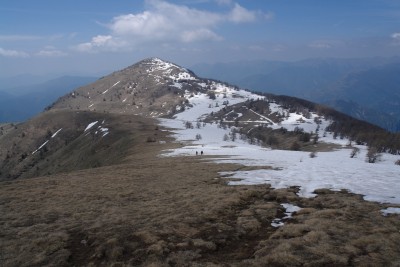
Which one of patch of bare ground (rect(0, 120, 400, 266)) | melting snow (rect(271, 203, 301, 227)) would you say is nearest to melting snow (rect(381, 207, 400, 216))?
patch of bare ground (rect(0, 120, 400, 266))

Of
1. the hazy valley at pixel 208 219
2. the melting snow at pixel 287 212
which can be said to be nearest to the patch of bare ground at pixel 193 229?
the hazy valley at pixel 208 219

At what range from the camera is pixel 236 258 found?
16.1 metres

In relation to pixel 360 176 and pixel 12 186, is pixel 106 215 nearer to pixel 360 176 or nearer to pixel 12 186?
pixel 12 186

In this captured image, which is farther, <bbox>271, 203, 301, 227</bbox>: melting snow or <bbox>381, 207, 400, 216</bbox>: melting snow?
<bbox>381, 207, 400, 216</bbox>: melting snow

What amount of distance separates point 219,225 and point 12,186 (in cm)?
2847

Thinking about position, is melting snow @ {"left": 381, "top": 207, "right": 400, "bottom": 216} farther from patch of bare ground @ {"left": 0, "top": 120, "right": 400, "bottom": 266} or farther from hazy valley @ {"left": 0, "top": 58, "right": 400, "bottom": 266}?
patch of bare ground @ {"left": 0, "top": 120, "right": 400, "bottom": 266}

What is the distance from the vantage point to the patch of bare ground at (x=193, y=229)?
52.6ft

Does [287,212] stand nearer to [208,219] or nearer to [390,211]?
[208,219]

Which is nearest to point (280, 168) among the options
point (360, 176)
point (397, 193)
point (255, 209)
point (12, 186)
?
point (360, 176)

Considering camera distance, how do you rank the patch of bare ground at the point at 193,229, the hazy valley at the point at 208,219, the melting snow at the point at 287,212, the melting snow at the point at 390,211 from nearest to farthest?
the patch of bare ground at the point at 193,229, the hazy valley at the point at 208,219, the melting snow at the point at 287,212, the melting snow at the point at 390,211

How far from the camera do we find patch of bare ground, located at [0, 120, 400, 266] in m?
16.0

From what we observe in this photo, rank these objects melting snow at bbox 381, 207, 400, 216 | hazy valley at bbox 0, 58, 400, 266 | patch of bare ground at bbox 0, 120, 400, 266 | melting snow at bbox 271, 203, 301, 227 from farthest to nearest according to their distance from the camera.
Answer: melting snow at bbox 381, 207, 400, 216 → melting snow at bbox 271, 203, 301, 227 → hazy valley at bbox 0, 58, 400, 266 → patch of bare ground at bbox 0, 120, 400, 266

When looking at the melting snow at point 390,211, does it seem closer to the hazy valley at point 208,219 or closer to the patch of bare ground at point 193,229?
the hazy valley at point 208,219

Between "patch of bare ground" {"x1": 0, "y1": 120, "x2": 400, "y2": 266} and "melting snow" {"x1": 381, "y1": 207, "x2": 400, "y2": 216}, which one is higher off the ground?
"melting snow" {"x1": 381, "y1": 207, "x2": 400, "y2": 216}
